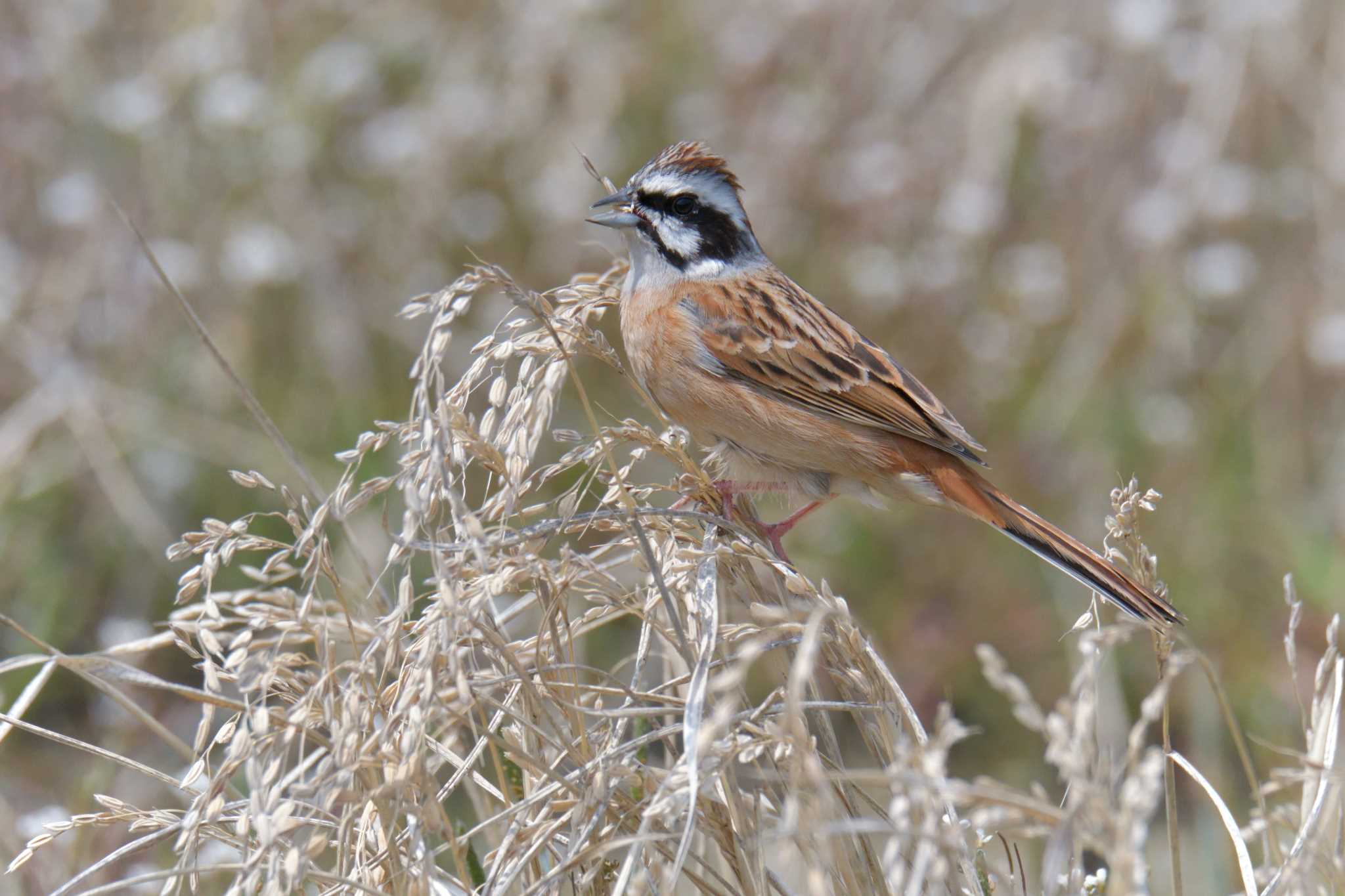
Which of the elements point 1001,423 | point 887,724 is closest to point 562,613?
point 887,724

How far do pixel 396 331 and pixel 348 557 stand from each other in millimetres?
1371

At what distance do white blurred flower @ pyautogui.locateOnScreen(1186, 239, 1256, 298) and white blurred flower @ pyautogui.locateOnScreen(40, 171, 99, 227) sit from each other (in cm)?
528

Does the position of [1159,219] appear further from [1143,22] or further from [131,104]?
[131,104]

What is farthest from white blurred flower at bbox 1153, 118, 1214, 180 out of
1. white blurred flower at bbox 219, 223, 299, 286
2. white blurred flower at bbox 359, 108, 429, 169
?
white blurred flower at bbox 219, 223, 299, 286

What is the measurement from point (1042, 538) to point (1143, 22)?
5195mm

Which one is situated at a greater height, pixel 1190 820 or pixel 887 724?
pixel 887 724

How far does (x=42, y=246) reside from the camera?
7.10 m

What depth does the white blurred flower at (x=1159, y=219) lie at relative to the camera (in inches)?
288

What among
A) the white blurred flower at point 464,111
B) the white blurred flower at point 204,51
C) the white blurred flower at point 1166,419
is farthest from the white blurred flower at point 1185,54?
the white blurred flower at point 204,51

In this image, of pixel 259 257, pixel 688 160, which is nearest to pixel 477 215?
pixel 259 257

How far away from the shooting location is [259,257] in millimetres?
6391

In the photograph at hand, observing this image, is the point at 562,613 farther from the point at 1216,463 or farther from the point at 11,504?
the point at 1216,463

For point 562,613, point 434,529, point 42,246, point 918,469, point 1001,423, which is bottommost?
point 1001,423

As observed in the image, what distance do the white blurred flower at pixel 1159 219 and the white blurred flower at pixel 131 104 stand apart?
488 cm
